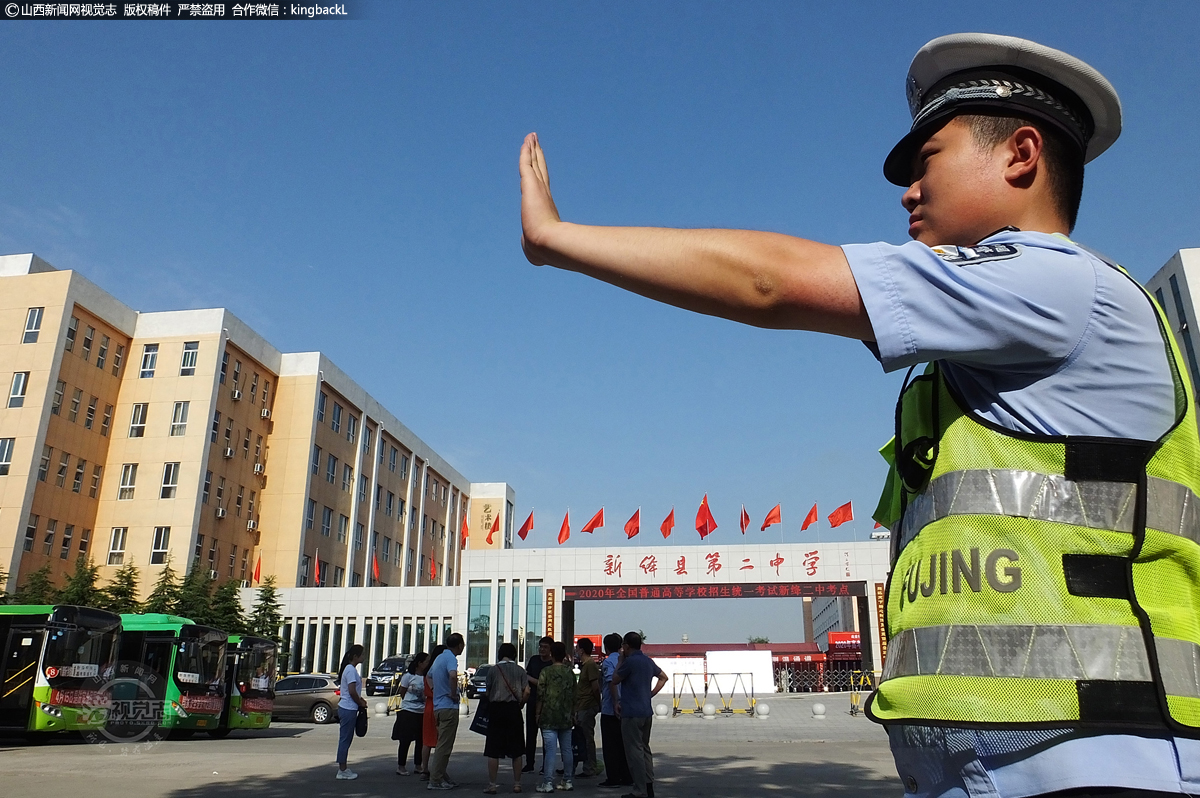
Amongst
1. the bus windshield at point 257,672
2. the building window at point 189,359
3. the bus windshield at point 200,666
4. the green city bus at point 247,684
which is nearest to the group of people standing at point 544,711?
the bus windshield at point 200,666

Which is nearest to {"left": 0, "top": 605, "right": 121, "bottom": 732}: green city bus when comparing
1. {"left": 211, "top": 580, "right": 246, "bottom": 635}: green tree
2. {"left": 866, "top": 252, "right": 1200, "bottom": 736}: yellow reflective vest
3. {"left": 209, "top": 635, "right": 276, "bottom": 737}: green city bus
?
{"left": 209, "top": 635, "right": 276, "bottom": 737}: green city bus

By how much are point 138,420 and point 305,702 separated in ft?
79.6

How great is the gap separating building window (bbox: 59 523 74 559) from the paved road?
24.8 metres

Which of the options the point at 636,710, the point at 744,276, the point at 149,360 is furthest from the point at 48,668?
the point at 149,360

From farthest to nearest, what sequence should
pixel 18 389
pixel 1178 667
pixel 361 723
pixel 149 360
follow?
pixel 149 360, pixel 18 389, pixel 361 723, pixel 1178 667

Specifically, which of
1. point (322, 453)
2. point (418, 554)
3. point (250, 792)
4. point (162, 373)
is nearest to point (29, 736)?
point (250, 792)

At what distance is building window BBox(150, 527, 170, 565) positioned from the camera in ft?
132

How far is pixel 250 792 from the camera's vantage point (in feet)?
30.9

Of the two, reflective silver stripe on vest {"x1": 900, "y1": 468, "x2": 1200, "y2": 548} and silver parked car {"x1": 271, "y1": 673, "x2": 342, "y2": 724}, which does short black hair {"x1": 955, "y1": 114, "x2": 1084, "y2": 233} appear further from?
silver parked car {"x1": 271, "y1": 673, "x2": 342, "y2": 724}

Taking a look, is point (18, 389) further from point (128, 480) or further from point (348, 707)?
point (348, 707)

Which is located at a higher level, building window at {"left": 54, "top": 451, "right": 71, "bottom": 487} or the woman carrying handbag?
building window at {"left": 54, "top": 451, "right": 71, "bottom": 487}

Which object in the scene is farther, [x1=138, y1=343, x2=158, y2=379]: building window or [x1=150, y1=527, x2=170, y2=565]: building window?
[x1=138, y1=343, x2=158, y2=379]: building window

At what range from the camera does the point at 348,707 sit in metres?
11.3

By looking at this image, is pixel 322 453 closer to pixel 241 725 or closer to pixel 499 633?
pixel 499 633
